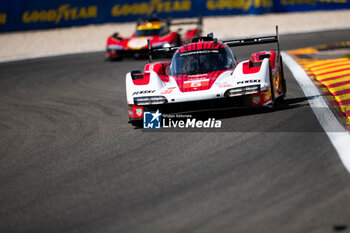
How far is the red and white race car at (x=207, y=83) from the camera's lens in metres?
8.02

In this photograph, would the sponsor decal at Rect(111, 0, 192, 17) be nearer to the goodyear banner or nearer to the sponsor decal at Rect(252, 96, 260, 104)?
the goodyear banner

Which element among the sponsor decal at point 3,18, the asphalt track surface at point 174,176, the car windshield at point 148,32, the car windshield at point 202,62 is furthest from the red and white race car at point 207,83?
the sponsor decal at point 3,18

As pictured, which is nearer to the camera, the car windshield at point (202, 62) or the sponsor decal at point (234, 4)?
the car windshield at point (202, 62)

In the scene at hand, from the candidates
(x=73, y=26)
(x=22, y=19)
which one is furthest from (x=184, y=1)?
(x=22, y=19)

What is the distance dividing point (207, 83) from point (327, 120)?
5.62ft

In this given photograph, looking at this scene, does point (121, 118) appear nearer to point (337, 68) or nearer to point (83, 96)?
point (83, 96)

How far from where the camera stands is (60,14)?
29641mm

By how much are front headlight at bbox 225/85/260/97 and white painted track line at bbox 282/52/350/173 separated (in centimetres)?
89

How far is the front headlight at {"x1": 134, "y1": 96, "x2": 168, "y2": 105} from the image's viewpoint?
8.12 meters

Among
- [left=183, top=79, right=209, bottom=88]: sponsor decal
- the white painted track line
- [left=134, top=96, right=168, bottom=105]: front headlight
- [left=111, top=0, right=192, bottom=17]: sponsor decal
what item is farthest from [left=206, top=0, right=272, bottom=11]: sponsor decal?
[left=134, top=96, right=168, bottom=105]: front headlight

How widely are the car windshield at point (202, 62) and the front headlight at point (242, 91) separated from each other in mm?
1187

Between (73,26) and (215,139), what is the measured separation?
948 inches

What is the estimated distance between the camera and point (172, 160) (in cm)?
621

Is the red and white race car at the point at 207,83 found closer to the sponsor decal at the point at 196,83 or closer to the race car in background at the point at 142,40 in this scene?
the sponsor decal at the point at 196,83
